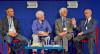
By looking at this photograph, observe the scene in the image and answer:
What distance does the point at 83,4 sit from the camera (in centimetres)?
625

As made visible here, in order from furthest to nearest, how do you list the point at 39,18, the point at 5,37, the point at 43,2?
the point at 43,2, the point at 39,18, the point at 5,37

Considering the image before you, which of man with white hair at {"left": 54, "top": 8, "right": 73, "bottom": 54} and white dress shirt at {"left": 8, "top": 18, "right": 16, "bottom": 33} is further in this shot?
white dress shirt at {"left": 8, "top": 18, "right": 16, "bottom": 33}

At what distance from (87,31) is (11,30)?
6.61 ft

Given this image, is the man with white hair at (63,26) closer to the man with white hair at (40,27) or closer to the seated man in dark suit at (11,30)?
the man with white hair at (40,27)

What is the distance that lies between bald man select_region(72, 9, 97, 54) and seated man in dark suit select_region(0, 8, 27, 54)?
4.60 feet

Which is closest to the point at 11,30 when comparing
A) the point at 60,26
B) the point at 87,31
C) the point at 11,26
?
the point at 11,26

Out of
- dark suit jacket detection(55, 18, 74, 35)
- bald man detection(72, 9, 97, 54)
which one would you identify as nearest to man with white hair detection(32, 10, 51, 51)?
dark suit jacket detection(55, 18, 74, 35)

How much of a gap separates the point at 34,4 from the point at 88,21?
1.61 m

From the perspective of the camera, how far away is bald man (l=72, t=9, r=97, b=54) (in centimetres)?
539

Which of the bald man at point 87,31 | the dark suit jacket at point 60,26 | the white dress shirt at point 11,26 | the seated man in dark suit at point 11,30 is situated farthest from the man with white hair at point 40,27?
the bald man at point 87,31

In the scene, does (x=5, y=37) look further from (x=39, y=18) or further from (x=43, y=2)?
(x=43, y=2)

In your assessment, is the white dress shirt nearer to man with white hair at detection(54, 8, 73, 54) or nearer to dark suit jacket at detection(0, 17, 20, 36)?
dark suit jacket at detection(0, 17, 20, 36)

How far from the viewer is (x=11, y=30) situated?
5.79 m

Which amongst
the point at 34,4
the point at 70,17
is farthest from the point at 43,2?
the point at 70,17
